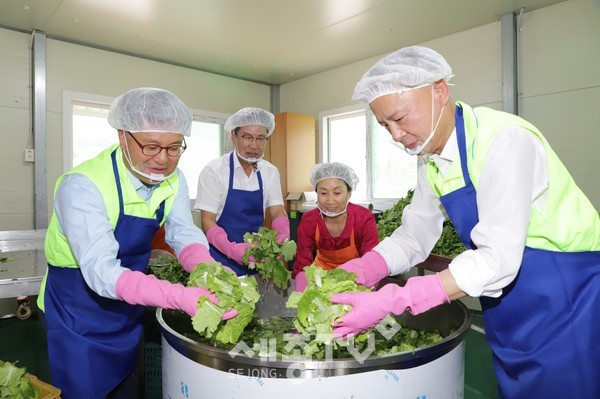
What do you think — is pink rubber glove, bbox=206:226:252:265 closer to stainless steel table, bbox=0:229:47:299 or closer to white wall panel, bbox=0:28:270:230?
stainless steel table, bbox=0:229:47:299

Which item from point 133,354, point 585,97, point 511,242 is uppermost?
point 585,97

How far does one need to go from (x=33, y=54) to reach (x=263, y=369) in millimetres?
5166

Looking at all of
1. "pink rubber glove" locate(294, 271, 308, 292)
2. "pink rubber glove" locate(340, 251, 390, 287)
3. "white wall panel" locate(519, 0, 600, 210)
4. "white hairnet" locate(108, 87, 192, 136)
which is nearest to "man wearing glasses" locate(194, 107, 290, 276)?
"pink rubber glove" locate(294, 271, 308, 292)

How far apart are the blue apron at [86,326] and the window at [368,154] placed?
4.28 m

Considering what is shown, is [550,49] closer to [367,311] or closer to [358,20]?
[358,20]

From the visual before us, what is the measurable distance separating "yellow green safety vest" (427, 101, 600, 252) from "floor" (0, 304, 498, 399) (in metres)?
1.83

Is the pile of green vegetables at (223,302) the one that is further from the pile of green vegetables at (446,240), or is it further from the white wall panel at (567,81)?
the white wall panel at (567,81)

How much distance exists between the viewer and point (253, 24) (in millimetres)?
4547

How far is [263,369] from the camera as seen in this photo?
1273 millimetres

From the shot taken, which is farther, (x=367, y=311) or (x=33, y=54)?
(x=33, y=54)

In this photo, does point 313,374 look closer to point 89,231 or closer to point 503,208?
point 503,208

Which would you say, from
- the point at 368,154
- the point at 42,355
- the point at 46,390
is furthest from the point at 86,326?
the point at 368,154

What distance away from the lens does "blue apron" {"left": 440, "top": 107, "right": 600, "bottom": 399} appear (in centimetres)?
133

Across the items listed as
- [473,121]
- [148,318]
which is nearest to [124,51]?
[148,318]
